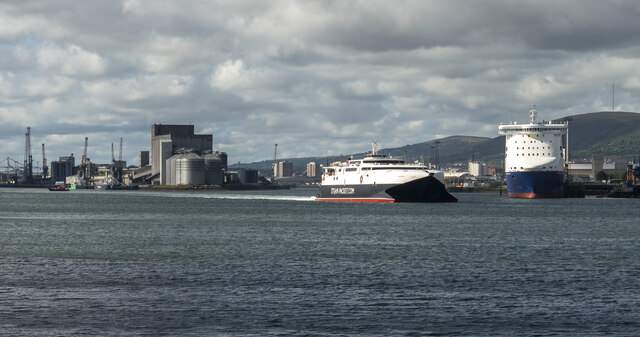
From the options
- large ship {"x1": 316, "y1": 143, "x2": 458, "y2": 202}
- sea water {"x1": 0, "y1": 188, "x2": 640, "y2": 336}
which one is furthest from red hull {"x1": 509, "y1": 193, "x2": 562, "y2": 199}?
sea water {"x1": 0, "y1": 188, "x2": 640, "y2": 336}

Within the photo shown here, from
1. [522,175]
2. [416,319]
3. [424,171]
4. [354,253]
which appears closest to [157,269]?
[354,253]

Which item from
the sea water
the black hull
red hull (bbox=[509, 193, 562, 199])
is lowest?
the sea water

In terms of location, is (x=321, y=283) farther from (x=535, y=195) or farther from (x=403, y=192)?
(x=535, y=195)

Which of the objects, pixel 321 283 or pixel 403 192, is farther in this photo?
pixel 403 192

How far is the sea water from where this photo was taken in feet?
86.3

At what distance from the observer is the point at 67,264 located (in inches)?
1681

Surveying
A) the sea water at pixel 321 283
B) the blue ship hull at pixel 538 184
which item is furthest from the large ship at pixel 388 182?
the sea water at pixel 321 283

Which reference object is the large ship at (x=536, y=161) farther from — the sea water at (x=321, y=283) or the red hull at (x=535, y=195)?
the sea water at (x=321, y=283)

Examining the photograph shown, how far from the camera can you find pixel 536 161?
14775 centimetres

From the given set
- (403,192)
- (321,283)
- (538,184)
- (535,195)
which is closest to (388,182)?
(403,192)

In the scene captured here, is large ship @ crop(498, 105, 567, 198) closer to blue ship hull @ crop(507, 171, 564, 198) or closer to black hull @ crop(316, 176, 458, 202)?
blue ship hull @ crop(507, 171, 564, 198)

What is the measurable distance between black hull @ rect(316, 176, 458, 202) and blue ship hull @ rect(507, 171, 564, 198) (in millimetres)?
23471

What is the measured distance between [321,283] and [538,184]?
11819 cm

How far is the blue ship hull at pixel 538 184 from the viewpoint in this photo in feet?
481
